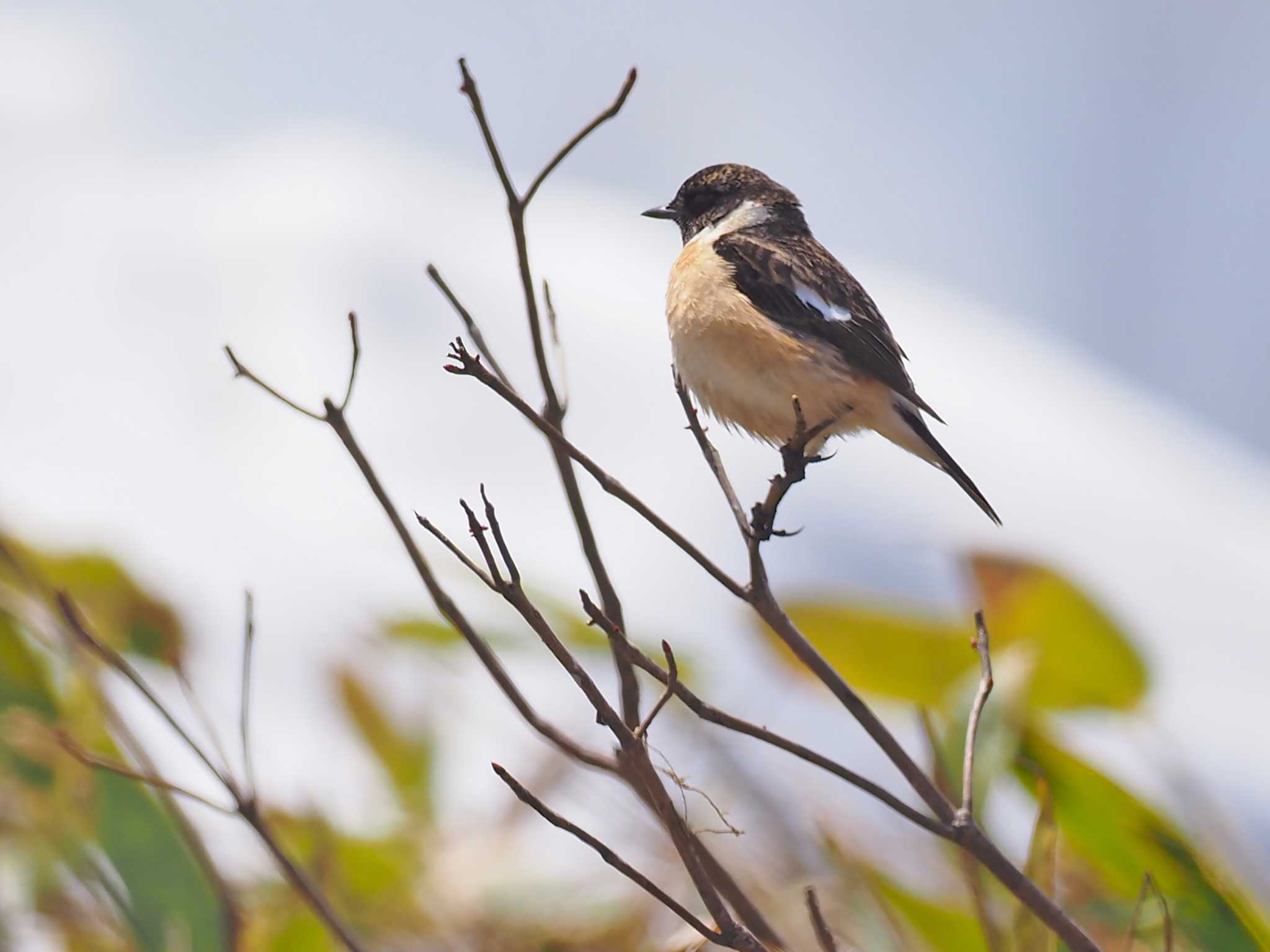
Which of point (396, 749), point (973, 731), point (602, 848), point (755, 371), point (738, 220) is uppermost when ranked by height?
point (738, 220)

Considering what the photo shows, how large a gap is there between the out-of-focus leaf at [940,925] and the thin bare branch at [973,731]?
624 millimetres

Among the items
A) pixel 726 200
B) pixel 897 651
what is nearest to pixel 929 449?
pixel 897 651

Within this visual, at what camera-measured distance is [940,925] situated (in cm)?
191

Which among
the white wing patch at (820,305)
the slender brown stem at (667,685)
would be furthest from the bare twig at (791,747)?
the white wing patch at (820,305)

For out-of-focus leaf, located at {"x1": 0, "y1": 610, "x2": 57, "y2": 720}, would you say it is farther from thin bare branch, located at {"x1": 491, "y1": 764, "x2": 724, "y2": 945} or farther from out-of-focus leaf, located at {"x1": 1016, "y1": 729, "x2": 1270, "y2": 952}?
out-of-focus leaf, located at {"x1": 1016, "y1": 729, "x2": 1270, "y2": 952}

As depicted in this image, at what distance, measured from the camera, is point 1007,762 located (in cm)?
192

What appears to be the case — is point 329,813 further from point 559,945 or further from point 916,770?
point 916,770

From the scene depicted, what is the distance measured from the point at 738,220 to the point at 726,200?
0.11 metres

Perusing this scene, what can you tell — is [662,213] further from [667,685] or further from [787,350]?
[667,685]

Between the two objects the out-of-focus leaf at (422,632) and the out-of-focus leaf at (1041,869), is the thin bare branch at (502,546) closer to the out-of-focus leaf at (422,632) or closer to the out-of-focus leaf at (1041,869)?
the out-of-focus leaf at (1041,869)

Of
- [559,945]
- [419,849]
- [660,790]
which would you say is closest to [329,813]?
[419,849]

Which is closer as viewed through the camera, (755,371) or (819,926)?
(819,926)

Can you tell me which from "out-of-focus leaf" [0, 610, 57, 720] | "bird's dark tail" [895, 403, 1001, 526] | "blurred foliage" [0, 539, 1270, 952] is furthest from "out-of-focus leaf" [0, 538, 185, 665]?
"bird's dark tail" [895, 403, 1001, 526]

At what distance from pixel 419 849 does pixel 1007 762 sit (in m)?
1.49
